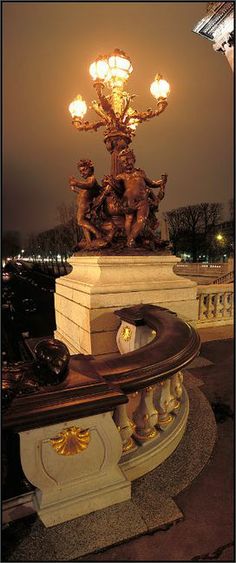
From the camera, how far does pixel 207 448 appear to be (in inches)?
116

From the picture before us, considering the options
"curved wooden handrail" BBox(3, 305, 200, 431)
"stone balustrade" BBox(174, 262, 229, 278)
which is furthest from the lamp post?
"stone balustrade" BBox(174, 262, 229, 278)

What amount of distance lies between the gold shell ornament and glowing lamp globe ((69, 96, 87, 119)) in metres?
7.35

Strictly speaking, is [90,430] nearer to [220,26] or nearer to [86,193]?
[86,193]

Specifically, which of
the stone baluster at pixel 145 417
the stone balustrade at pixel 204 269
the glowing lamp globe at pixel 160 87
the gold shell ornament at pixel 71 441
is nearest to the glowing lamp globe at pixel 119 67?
the glowing lamp globe at pixel 160 87

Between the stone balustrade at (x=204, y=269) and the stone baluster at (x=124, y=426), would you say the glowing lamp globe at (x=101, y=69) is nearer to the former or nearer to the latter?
the stone baluster at (x=124, y=426)

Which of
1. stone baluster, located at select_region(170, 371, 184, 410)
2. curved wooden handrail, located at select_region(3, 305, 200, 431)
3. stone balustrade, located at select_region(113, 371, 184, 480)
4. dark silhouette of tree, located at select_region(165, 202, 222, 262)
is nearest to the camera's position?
curved wooden handrail, located at select_region(3, 305, 200, 431)

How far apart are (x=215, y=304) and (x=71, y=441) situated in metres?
7.60

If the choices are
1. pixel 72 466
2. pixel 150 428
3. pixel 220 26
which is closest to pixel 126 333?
pixel 150 428

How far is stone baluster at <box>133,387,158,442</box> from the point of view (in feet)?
8.58

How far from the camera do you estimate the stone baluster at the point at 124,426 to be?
94.4 inches

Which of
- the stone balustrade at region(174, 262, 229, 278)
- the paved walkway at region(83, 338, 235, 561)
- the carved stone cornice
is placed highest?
the carved stone cornice

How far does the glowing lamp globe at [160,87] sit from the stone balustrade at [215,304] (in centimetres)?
499

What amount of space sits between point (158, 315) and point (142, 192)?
261cm

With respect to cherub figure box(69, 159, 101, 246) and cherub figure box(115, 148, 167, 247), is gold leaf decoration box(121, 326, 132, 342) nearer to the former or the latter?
cherub figure box(115, 148, 167, 247)
